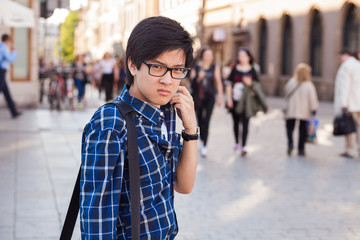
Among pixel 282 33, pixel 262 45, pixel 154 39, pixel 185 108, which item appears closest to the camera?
pixel 154 39

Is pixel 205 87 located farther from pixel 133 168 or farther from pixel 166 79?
pixel 133 168

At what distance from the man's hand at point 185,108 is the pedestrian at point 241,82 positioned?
833 cm

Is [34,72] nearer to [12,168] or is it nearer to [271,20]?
[12,168]

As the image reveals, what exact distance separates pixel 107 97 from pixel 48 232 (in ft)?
53.8

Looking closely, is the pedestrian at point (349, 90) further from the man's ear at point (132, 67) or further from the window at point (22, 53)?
the window at point (22, 53)

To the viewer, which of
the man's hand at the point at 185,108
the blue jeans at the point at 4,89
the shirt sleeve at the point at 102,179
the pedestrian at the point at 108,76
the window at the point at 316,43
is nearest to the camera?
the shirt sleeve at the point at 102,179

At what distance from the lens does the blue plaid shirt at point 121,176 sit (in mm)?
2150

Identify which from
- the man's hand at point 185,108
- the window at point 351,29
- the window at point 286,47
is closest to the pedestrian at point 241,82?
the man's hand at point 185,108

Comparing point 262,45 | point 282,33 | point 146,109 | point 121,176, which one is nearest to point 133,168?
point 121,176

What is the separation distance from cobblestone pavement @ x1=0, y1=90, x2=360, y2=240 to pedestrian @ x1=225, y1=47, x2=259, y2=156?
457mm

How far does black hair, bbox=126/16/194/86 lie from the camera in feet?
7.43

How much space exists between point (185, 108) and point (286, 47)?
1247 inches

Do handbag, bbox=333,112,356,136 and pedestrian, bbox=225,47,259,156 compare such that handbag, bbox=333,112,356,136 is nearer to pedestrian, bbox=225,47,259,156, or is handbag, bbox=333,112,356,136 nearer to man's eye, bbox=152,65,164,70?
pedestrian, bbox=225,47,259,156

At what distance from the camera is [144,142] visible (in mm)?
2258
